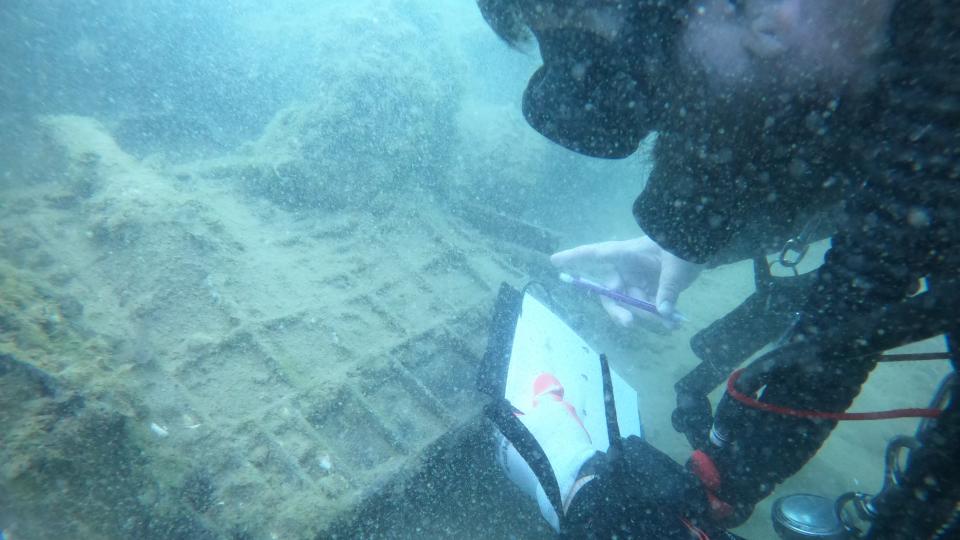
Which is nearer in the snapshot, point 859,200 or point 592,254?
point 859,200

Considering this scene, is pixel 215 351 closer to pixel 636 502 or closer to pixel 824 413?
pixel 636 502

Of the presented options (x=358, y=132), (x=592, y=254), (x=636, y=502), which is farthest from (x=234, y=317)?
(x=358, y=132)

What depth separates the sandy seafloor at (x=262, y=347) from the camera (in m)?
1.99

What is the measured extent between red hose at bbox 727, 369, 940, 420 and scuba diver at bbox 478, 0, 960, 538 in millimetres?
14

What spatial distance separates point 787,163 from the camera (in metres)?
1.52

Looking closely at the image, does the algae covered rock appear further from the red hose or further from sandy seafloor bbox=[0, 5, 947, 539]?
the red hose

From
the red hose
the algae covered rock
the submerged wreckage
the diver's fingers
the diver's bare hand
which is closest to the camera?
the red hose

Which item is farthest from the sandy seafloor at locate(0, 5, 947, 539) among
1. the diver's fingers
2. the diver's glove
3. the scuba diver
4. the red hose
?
the red hose

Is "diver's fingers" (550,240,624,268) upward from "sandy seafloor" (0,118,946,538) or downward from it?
upward

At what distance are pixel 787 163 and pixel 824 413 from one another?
114cm

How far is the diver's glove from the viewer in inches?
70.9

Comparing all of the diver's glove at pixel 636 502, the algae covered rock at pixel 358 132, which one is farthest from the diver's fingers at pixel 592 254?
the algae covered rock at pixel 358 132

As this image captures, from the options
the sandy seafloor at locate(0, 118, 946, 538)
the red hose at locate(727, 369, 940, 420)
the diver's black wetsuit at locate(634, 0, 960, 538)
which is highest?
the diver's black wetsuit at locate(634, 0, 960, 538)

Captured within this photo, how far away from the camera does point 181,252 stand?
3668 mm
